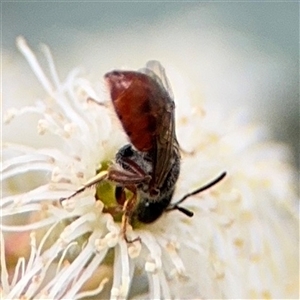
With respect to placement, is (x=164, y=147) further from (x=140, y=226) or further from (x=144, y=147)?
(x=140, y=226)

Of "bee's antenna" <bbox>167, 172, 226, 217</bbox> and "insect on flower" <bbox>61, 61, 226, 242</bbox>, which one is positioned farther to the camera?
"bee's antenna" <bbox>167, 172, 226, 217</bbox>

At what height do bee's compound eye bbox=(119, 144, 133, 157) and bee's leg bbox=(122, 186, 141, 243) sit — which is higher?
bee's compound eye bbox=(119, 144, 133, 157)

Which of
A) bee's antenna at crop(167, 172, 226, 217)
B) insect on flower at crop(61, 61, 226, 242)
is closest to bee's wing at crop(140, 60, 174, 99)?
insect on flower at crop(61, 61, 226, 242)

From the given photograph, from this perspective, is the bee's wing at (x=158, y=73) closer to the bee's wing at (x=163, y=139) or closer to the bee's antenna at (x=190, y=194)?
the bee's wing at (x=163, y=139)

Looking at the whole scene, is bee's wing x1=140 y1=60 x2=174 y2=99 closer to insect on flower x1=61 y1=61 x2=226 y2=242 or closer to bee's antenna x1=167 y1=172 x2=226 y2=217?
insect on flower x1=61 y1=61 x2=226 y2=242

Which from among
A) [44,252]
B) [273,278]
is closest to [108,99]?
[44,252]

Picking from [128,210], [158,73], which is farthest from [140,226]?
[158,73]

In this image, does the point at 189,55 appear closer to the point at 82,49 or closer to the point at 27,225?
the point at 82,49
